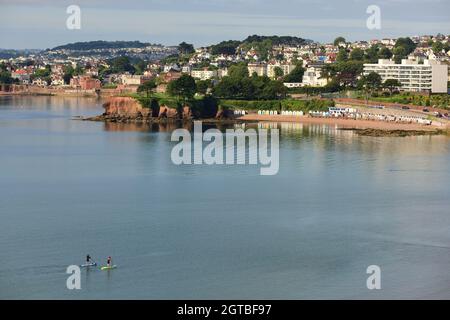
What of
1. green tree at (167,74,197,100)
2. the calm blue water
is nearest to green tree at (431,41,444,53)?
green tree at (167,74,197,100)

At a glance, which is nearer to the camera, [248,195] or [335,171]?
[248,195]

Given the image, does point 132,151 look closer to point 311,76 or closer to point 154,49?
point 311,76

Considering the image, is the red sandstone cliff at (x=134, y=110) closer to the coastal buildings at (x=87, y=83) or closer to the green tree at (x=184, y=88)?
the green tree at (x=184, y=88)

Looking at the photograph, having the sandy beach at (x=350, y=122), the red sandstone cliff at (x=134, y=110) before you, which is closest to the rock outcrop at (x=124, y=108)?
the red sandstone cliff at (x=134, y=110)

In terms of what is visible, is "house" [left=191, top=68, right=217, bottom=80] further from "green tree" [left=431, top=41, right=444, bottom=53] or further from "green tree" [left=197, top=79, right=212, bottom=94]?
"green tree" [left=197, top=79, right=212, bottom=94]

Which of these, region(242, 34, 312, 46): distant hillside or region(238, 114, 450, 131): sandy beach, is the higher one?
region(242, 34, 312, 46): distant hillside

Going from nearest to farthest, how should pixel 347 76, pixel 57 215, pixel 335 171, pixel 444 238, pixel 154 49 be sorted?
pixel 444 238 < pixel 57 215 < pixel 335 171 < pixel 347 76 < pixel 154 49

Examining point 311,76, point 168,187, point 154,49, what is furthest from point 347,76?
point 154,49
